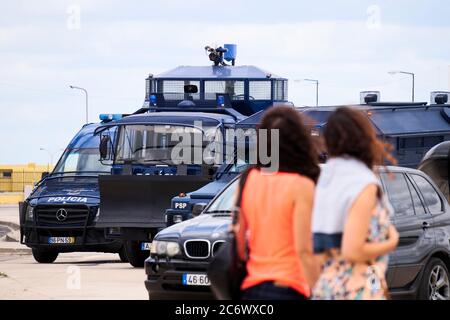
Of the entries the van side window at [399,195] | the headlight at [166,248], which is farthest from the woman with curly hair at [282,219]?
the headlight at [166,248]

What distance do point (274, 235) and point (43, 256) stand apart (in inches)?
709

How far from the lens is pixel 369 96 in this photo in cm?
2447

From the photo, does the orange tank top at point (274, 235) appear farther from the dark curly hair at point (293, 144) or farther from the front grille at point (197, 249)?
the front grille at point (197, 249)

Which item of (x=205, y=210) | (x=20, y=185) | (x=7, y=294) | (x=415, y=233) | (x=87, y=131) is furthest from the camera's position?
(x=20, y=185)

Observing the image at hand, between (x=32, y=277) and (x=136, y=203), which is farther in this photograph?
(x=136, y=203)

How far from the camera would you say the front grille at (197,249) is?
13688 millimetres

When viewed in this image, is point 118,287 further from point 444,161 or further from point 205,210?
point 444,161

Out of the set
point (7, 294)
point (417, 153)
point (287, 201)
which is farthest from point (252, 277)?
point (417, 153)

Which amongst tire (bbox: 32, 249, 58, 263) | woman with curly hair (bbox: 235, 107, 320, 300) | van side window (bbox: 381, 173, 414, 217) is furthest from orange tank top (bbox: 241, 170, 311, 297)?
tire (bbox: 32, 249, 58, 263)

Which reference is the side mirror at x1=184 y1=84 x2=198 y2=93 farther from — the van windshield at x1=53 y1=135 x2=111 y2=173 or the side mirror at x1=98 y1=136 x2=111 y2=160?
the side mirror at x1=98 y1=136 x2=111 y2=160

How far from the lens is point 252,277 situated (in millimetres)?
7270

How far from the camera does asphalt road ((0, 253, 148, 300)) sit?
16.1 meters

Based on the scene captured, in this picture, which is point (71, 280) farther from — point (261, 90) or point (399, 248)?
point (261, 90)
